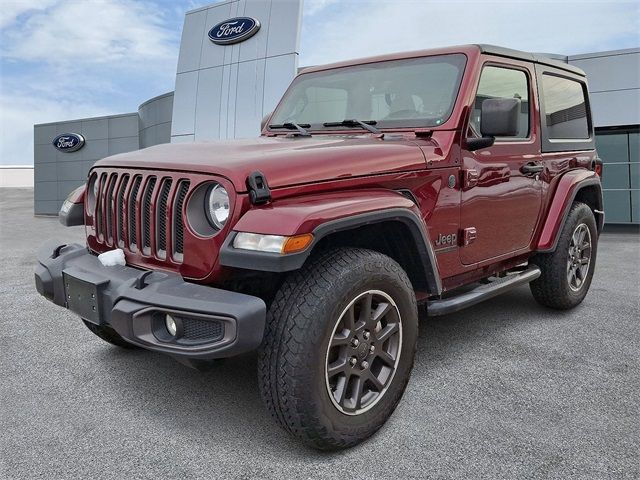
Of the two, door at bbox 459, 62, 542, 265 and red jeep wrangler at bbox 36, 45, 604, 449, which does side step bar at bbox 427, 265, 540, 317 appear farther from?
door at bbox 459, 62, 542, 265

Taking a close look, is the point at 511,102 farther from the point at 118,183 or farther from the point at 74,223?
the point at 74,223

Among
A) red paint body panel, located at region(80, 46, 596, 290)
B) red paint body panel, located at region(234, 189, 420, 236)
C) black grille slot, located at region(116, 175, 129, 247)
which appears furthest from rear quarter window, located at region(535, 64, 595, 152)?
black grille slot, located at region(116, 175, 129, 247)

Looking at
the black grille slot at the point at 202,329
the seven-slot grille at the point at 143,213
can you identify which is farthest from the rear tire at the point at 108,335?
the black grille slot at the point at 202,329

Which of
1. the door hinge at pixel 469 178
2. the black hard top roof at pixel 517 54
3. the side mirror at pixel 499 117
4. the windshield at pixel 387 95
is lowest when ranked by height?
the door hinge at pixel 469 178

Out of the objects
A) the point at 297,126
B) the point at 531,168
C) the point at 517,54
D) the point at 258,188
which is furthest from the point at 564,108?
the point at 258,188

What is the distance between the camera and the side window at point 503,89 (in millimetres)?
3422

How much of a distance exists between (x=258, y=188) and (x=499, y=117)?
5.16ft

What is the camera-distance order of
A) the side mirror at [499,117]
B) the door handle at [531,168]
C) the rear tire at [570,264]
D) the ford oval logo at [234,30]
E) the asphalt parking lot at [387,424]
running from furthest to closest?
1. the ford oval logo at [234,30]
2. the rear tire at [570,264]
3. the door handle at [531,168]
4. the side mirror at [499,117]
5. the asphalt parking lot at [387,424]

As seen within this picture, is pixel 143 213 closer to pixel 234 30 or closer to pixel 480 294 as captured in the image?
pixel 480 294

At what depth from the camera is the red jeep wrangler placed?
7.33ft

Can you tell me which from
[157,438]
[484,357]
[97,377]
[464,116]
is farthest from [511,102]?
[97,377]

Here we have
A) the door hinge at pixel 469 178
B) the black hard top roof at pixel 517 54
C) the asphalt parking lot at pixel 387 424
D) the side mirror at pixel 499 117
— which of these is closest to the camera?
the asphalt parking lot at pixel 387 424

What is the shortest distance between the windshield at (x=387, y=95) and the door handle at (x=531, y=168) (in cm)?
87

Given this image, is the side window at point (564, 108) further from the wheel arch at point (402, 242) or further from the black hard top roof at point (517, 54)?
the wheel arch at point (402, 242)
